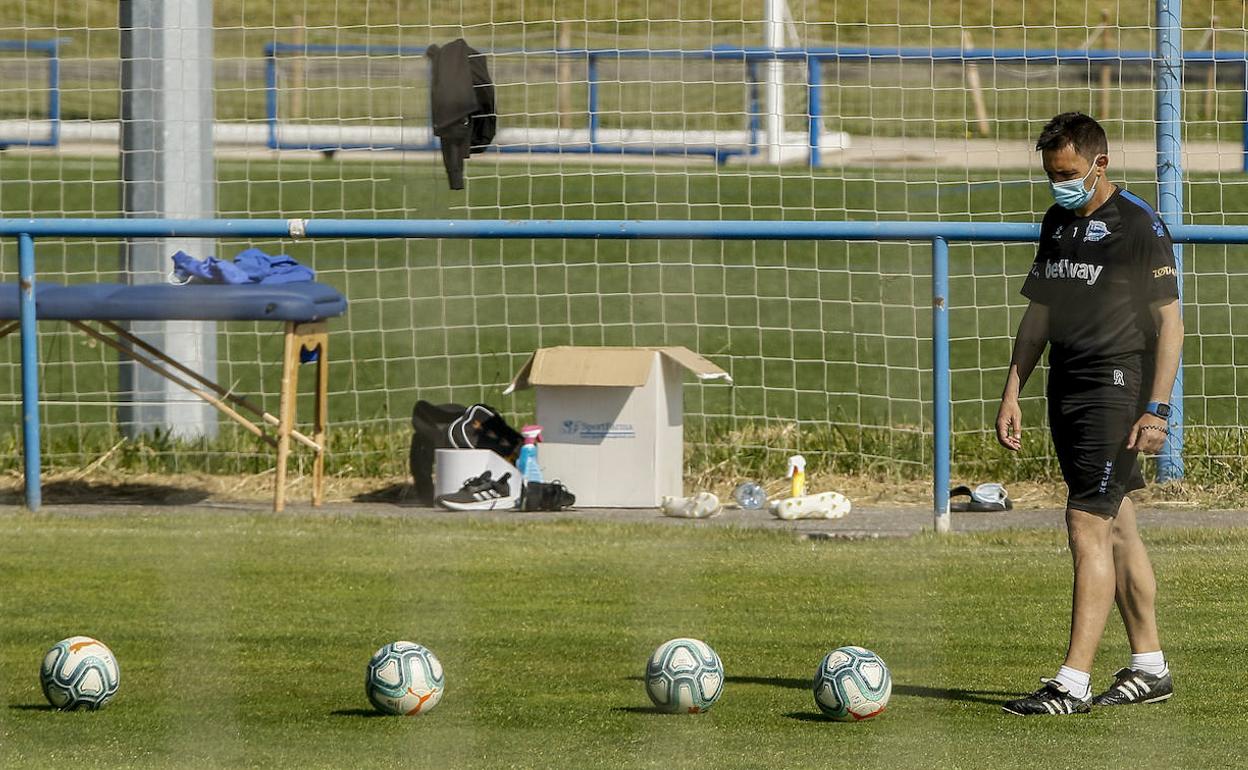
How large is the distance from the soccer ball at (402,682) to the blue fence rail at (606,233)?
132 inches

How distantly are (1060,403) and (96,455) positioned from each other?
5.76 metres

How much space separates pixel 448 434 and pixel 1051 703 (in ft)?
13.9

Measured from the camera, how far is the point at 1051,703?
531cm

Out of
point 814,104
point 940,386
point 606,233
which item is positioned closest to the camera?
point 940,386

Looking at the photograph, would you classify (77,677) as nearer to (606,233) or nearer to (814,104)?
(606,233)

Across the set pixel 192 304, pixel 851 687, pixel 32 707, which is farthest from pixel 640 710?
pixel 192 304

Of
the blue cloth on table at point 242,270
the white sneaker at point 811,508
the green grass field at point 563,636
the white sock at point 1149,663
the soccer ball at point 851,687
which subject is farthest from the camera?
the blue cloth on table at point 242,270

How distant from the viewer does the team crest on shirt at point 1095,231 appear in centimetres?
543

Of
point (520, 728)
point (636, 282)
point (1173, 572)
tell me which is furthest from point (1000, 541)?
point (636, 282)

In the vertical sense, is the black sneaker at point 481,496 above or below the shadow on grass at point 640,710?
above

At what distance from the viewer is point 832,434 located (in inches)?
381

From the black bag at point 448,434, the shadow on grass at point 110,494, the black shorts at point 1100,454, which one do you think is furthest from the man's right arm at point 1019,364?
the shadow on grass at point 110,494

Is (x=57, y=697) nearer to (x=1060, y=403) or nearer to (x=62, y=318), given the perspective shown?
(x=1060, y=403)

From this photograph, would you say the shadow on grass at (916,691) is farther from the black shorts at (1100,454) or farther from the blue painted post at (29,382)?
the blue painted post at (29,382)
